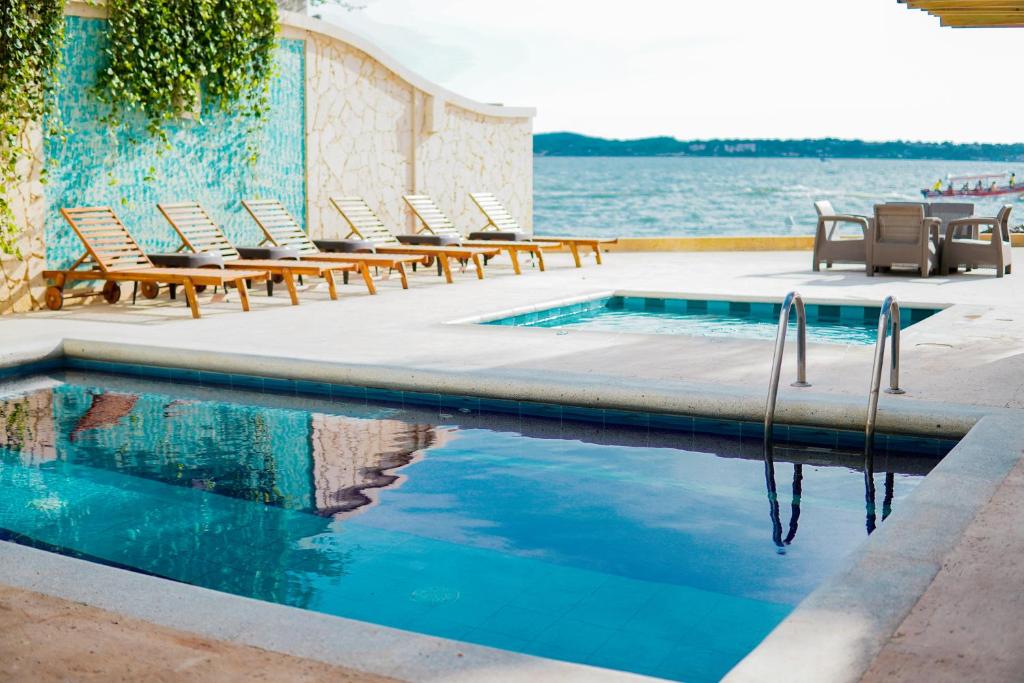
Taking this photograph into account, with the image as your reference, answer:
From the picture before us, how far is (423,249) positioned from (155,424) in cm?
613

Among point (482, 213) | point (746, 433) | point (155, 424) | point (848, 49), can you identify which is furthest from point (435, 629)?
point (848, 49)

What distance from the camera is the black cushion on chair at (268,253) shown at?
11438mm

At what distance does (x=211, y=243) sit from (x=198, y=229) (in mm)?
191

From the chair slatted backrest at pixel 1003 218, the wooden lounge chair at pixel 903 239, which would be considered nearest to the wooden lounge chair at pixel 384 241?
the wooden lounge chair at pixel 903 239

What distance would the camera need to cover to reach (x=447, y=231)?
14.4m

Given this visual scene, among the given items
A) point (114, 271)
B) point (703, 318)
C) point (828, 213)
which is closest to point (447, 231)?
point (828, 213)

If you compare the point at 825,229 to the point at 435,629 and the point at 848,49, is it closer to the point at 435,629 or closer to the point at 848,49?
the point at 435,629

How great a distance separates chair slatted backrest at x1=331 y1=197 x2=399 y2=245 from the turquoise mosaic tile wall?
0.50 m

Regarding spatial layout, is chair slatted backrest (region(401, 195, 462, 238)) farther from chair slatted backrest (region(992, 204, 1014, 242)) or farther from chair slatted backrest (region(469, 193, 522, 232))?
chair slatted backrest (region(992, 204, 1014, 242))

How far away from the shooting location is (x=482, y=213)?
15.8 m

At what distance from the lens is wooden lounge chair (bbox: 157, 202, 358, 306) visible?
10688mm

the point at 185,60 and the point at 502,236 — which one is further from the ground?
the point at 185,60

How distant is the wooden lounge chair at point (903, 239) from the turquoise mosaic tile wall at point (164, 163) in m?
6.35

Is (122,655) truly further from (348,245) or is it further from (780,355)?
(348,245)
